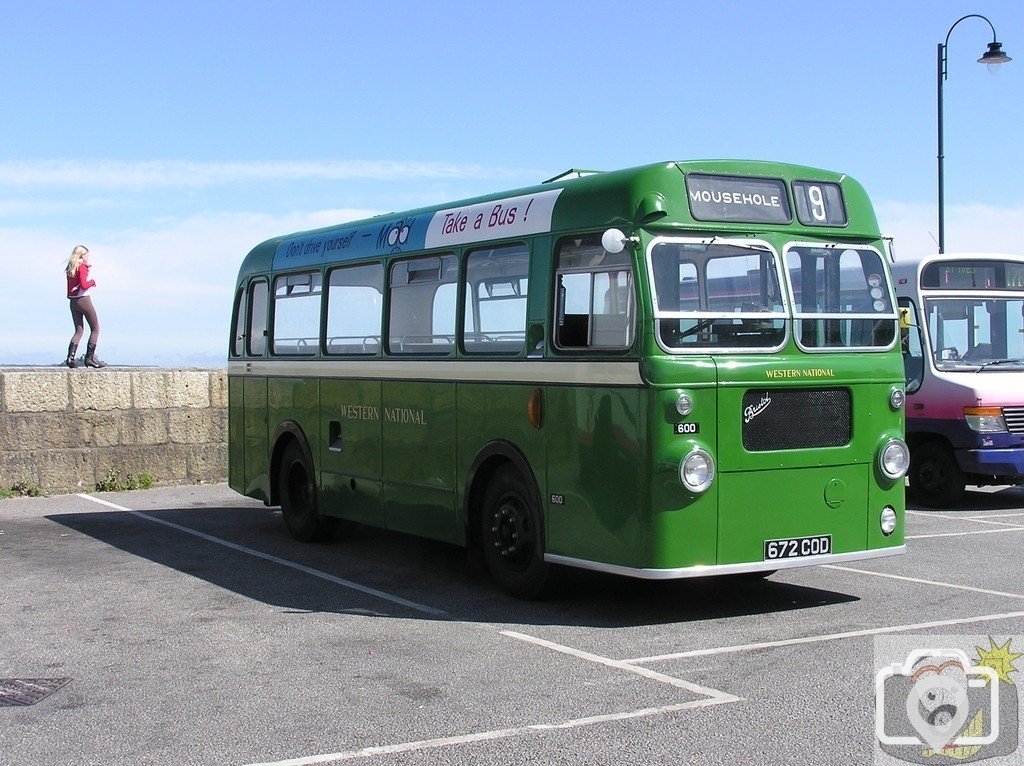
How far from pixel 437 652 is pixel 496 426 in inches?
91.3

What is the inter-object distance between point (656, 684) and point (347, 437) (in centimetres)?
588

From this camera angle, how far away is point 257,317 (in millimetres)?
14438

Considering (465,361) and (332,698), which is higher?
(465,361)

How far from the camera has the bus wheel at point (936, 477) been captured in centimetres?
1559

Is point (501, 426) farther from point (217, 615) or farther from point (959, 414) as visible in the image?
point (959, 414)

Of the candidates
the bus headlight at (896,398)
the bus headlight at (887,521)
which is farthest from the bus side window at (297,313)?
the bus headlight at (887,521)

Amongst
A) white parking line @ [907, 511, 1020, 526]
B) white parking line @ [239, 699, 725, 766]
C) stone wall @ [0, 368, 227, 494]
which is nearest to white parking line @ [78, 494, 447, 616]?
stone wall @ [0, 368, 227, 494]

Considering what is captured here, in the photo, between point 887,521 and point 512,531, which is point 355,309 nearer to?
point 512,531

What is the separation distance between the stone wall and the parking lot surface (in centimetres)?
435

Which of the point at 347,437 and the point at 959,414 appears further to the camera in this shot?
the point at 959,414

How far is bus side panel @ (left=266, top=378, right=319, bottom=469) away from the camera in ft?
42.9

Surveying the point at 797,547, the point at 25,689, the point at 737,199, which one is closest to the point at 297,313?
the point at 737,199

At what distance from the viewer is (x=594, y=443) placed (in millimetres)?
8922

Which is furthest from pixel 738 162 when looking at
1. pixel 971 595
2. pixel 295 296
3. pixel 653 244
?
pixel 295 296
